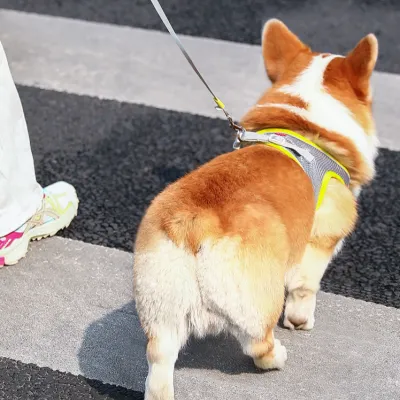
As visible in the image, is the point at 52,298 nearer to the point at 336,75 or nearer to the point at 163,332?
the point at 163,332

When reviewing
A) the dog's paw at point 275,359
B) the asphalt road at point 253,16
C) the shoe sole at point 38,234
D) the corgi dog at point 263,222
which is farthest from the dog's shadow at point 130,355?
the asphalt road at point 253,16

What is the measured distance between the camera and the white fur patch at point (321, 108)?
314cm

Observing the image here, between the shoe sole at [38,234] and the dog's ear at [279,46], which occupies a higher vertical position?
the dog's ear at [279,46]

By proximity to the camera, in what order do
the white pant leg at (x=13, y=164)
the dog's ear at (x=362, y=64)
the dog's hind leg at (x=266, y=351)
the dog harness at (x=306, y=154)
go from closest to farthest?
the dog's hind leg at (x=266, y=351)
the dog harness at (x=306, y=154)
the dog's ear at (x=362, y=64)
the white pant leg at (x=13, y=164)

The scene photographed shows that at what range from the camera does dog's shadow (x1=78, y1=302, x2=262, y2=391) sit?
9.78ft

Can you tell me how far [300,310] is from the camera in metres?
3.18

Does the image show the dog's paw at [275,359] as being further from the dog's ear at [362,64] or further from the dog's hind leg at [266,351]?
the dog's ear at [362,64]

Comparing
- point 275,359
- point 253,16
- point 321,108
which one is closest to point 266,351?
point 275,359

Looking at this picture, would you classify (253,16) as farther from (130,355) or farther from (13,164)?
(130,355)

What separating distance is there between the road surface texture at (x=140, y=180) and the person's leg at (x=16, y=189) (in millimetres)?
100

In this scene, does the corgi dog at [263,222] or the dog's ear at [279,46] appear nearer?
the corgi dog at [263,222]

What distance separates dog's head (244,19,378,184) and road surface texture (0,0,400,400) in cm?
71

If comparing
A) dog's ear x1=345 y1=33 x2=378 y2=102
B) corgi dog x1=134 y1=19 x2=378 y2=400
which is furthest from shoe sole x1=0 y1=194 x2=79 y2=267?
dog's ear x1=345 y1=33 x2=378 y2=102

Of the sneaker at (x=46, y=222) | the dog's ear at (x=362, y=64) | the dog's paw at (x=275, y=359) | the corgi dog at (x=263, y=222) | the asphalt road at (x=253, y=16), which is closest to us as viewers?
the corgi dog at (x=263, y=222)
